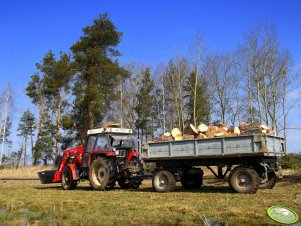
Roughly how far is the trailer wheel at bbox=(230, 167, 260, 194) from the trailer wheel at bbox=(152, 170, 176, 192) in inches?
95.2

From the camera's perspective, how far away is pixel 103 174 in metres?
15.6

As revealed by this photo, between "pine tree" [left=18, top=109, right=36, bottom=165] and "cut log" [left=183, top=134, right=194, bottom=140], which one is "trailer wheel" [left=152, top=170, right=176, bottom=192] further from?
"pine tree" [left=18, top=109, right=36, bottom=165]

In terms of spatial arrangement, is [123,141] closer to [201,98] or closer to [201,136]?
[201,136]

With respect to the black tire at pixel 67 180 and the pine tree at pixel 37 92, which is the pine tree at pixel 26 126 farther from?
the black tire at pixel 67 180

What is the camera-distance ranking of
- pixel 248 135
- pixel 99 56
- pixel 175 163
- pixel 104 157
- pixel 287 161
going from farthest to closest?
pixel 99 56 → pixel 287 161 → pixel 104 157 → pixel 175 163 → pixel 248 135

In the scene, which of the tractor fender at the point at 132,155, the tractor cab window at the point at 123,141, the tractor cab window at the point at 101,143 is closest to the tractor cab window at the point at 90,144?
the tractor cab window at the point at 101,143

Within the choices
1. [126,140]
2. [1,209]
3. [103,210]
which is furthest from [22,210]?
[126,140]

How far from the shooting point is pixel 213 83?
42.7 meters

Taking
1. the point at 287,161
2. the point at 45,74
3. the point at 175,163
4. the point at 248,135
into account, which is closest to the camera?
the point at 248,135

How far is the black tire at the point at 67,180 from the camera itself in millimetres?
16922

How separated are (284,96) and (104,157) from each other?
1135 inches

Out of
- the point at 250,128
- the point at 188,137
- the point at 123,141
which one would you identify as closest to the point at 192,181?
the point at 188,137

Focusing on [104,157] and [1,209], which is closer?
[1,209]

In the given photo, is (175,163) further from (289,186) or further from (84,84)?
(84,84)
